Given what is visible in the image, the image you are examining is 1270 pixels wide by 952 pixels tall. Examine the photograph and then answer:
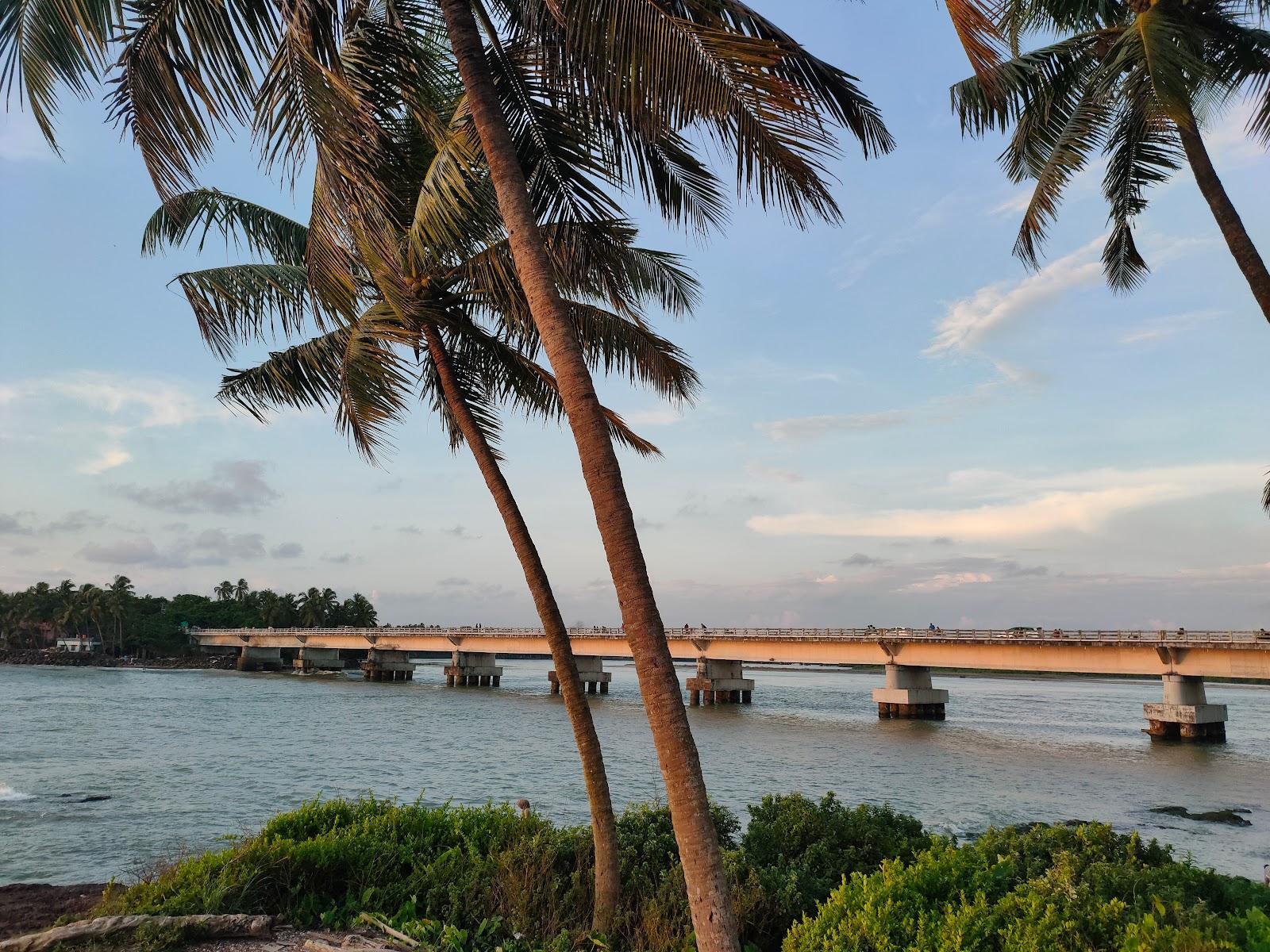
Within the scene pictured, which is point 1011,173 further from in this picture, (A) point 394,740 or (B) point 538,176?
(A) point 394,740

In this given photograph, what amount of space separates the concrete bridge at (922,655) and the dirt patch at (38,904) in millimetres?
45446

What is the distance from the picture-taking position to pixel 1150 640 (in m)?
44.2

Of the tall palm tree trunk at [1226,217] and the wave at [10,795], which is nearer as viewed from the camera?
the tall palm tree trunk at [1226,217]

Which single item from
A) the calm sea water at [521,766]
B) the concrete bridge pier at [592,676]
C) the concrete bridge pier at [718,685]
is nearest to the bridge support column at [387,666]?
the concrete bridge pier at [592,676]

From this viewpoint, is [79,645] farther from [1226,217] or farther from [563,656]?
[1226,217]

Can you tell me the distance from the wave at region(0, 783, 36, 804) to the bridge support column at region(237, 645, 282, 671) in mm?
109505

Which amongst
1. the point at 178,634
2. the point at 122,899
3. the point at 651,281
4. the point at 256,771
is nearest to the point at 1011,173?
the point at 651,281

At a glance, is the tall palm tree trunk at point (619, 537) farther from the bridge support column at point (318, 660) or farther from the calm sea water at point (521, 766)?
the bridge support column at point (318, 660)

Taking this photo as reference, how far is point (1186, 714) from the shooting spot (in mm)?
44219

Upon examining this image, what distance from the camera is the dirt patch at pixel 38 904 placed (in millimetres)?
9758

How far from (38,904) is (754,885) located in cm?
940

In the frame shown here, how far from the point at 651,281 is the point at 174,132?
17.6ft

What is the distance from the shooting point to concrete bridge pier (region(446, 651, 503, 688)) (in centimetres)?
9731

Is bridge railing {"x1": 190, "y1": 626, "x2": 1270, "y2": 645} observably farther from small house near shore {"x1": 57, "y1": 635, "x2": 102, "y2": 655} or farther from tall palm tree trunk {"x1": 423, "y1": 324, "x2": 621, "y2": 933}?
small house near shore {"x1": 57, "y1": 635, "x2": 102, "y2": 655}
